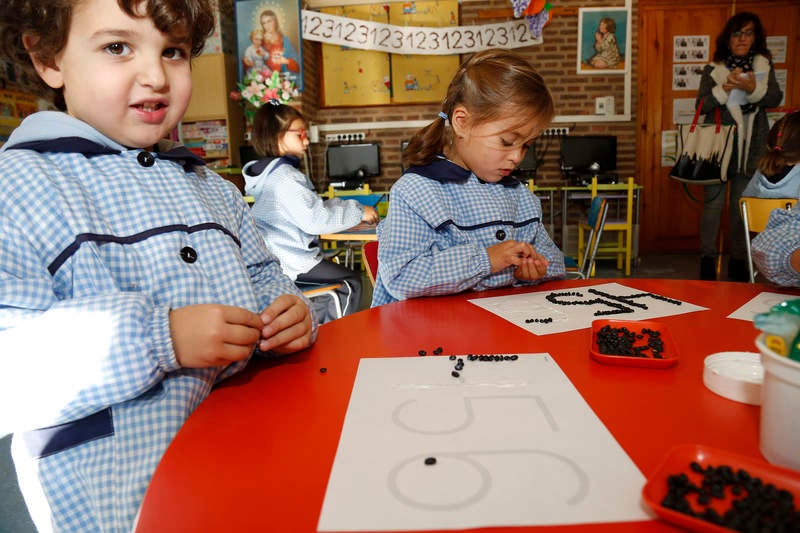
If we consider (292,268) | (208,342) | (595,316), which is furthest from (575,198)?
(208,342)

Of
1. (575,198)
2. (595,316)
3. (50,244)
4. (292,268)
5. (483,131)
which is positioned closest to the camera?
(50,244)

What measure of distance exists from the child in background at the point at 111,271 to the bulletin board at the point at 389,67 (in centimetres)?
472

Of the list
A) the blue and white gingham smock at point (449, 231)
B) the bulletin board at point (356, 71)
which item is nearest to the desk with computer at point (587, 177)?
the bulletin board at point (356, 71)

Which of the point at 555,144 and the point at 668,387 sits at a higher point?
the point at 555,144

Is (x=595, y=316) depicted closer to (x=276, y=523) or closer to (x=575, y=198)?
(x=276, y=523)

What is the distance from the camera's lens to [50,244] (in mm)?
639

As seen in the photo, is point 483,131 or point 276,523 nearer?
point 276,523

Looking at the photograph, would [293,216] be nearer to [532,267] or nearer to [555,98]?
[532,267]

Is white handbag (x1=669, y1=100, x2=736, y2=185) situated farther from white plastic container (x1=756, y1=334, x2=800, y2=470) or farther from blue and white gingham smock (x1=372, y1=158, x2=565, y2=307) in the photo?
white plastic container (x1=756, y1=334, x2=800, y2=470)

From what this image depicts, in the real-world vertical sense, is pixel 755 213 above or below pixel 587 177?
below

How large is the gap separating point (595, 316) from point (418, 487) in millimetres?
600

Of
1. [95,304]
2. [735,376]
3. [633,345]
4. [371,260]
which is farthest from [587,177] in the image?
[95,304]

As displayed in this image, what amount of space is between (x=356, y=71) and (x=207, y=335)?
207 inches

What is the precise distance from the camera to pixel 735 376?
57 cm
